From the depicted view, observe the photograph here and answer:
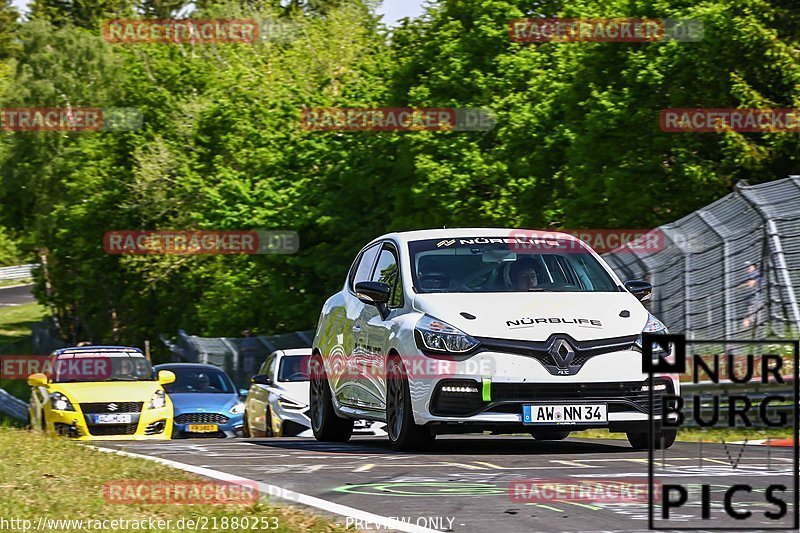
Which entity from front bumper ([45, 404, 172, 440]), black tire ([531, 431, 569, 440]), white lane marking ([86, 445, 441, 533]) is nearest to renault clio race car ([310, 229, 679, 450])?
black tire ([531, 431, 569, 440])

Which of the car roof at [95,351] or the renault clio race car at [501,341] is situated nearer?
the renault clio race car at [501,341]

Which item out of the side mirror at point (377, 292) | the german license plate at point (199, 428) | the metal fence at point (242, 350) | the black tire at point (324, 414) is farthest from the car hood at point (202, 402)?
the side mirror at point (377, 292)

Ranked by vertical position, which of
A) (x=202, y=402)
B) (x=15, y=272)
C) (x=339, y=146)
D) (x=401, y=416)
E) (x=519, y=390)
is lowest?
(x=202, y=402)

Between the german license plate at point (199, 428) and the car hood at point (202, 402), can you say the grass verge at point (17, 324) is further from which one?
the german license plate at point (199, 428)

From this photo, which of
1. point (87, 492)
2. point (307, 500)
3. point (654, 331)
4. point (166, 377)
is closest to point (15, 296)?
point (166, 377)

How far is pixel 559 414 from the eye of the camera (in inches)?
437

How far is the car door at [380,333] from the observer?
12.3 m

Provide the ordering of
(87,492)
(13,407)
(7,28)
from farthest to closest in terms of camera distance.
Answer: (7,28)
(13,407)
(87,492)

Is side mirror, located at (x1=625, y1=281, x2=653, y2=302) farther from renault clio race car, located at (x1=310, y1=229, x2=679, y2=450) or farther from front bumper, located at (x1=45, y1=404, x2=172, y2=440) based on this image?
front bumper, located at (x1=45, y1=404, x2=172, y2=440)

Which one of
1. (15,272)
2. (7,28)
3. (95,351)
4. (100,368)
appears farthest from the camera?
(15,272)

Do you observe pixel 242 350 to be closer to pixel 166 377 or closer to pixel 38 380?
pixel 166 377

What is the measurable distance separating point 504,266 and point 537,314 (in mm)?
1116

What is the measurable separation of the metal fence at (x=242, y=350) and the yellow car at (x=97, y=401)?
12.7 meters

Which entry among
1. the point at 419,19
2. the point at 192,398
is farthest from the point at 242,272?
the point at 192,398
